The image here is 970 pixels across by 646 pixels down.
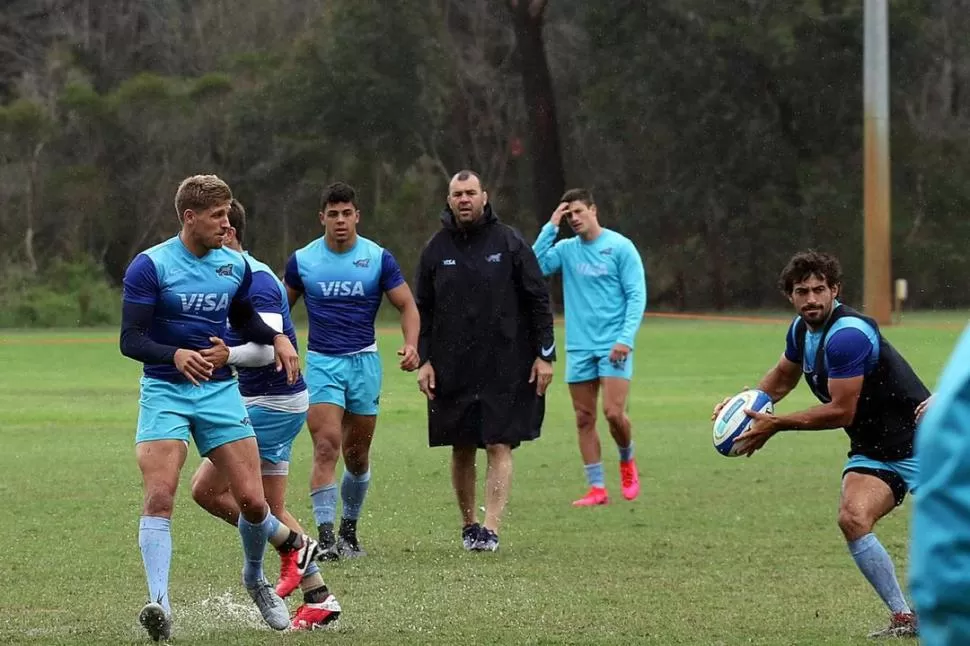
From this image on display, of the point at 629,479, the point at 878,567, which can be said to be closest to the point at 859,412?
the point at 878,567

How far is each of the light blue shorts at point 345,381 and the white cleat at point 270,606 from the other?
2.61 m

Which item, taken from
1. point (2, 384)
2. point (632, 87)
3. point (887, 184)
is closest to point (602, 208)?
point (632, 87)

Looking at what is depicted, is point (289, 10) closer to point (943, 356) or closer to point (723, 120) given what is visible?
point (723, 120)

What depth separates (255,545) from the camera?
7141 mm

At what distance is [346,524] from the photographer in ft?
31.8

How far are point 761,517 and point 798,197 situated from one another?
35358 millimetres

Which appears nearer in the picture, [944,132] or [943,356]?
[943,356]

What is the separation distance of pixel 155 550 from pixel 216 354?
2.60 ft

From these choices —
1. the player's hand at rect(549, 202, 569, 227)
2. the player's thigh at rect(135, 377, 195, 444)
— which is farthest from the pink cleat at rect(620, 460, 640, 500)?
the player's thigh at rect(135, 377, 195, 444)

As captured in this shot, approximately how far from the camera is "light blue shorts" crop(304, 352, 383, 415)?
970cm

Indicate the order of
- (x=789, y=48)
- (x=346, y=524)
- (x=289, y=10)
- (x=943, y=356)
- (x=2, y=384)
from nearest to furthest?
1. (x=346, y=524)
2. (x=2, y=384)
3. (x=943, y=356)
4. (x=789, y=48)
5. (x=289, y=10)

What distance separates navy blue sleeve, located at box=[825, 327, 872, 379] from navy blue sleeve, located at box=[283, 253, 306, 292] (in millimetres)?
3990

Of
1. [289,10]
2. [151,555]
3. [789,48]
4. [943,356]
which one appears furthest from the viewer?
[289,10]

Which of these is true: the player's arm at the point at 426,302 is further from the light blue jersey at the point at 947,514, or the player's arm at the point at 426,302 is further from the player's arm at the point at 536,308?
the light blue jersey at the point at 947,514
